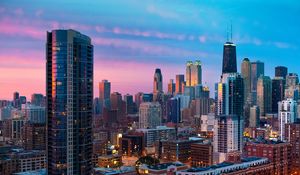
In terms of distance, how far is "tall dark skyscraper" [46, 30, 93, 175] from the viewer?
1348 cm

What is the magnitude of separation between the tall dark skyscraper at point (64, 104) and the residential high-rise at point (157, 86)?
38.8 m

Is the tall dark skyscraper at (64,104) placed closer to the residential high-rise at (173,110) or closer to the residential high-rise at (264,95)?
the residential high-rise at (173,110)

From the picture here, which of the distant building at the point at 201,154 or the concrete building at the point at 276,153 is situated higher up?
the concrete building at the point at 276,153

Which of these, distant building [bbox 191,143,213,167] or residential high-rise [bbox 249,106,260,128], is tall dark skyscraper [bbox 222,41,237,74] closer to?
residential high-rise [bbox 249,106,260,128]

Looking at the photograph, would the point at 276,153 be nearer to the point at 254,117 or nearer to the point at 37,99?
the point at 254,117

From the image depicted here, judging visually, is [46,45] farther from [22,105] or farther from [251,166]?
[22,105]

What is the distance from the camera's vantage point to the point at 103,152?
28.3 m

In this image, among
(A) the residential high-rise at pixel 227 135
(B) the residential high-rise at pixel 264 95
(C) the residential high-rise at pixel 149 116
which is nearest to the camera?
(A) the residential high-rise at pixel 227 135

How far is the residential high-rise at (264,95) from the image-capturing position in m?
49.8

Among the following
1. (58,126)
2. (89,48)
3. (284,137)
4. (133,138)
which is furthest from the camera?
(133,138)

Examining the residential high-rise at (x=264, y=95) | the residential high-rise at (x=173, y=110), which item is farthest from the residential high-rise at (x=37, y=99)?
the residential high-rise at (x=264, y=95)

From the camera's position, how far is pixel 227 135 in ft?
83.9

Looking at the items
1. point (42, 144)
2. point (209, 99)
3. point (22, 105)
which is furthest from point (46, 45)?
point (209, 99)

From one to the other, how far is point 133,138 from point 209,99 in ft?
75.8
